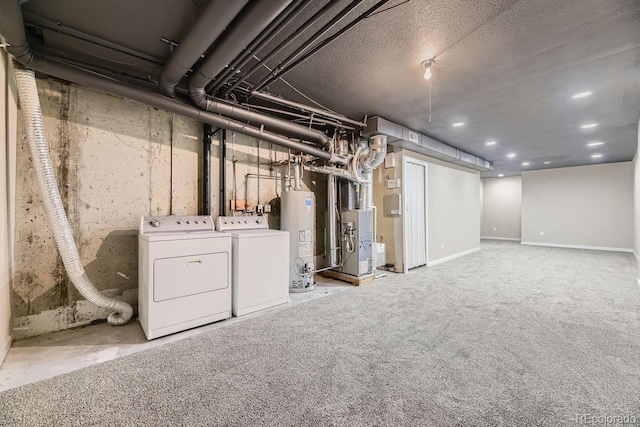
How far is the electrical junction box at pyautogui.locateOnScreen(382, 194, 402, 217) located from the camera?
490cm

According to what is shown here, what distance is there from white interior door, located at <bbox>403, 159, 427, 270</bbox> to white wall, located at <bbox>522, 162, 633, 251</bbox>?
6.20 metres

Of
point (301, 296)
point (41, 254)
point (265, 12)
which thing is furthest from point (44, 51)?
point (301, 296)

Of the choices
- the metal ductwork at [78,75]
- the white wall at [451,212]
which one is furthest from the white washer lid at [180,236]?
the white wall at [451,212]

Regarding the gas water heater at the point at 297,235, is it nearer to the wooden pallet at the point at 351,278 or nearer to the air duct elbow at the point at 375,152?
the wooden pallet at the point at 351,278

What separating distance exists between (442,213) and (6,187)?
6.85m

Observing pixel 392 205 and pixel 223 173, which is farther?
pixel 392 205

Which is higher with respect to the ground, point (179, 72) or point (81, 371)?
point (179, 72)

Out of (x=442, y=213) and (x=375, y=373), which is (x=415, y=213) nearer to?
(x=442, y=213)

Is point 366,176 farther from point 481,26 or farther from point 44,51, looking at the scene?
point 44,51

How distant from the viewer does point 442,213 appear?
242 inches

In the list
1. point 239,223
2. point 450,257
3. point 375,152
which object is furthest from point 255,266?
point 450,257

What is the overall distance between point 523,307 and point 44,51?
572 cm

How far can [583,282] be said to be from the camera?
4.28 meters

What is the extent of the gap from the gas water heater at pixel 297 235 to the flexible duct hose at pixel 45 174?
2240mm
